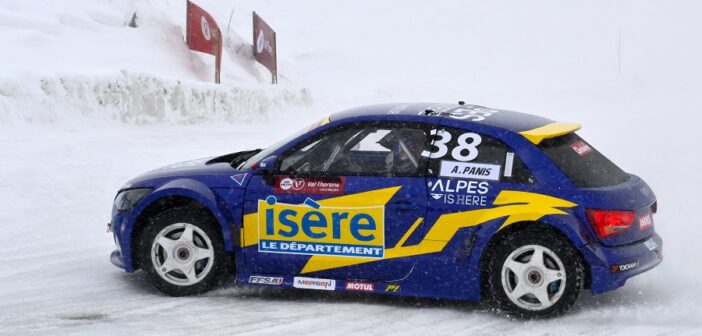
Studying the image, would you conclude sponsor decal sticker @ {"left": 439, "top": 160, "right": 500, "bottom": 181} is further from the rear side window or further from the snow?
the snow

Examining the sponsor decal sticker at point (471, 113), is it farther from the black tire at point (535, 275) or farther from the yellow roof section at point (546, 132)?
the black tire at point (535, 275)

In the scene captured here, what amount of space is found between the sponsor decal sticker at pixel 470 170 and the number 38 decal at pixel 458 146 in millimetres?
53

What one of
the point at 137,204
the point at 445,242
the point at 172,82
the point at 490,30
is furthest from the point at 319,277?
the point at 490,30

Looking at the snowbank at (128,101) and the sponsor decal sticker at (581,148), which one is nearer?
the sponsor decal sticker at (581,148)

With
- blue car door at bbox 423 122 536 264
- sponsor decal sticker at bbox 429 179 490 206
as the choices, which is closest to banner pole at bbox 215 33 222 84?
blue car door at bbox 423 122 536 264

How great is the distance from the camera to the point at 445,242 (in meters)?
6.15

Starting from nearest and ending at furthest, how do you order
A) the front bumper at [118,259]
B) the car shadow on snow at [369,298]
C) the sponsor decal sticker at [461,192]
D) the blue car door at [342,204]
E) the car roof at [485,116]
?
the sponsor decal sticker at [461,192], the blue car door at [342,204], the car roof at [485,116], the car shadow on snow at [369,298], the front bumper at [118,259]

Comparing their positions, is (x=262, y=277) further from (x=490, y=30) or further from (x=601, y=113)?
(x=490, y=30)

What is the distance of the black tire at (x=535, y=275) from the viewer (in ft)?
19.5

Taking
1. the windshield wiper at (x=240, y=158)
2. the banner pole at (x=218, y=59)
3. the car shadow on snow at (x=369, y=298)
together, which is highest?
the banner pole at (x=218, y=59)

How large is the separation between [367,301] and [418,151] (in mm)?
1117

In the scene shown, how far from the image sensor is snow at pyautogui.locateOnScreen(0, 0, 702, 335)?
625 cm

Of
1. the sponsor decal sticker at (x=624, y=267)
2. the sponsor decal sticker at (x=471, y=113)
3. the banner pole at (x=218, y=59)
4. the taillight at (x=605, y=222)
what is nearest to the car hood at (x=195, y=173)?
the sponsor decal sticker at (x=471, y=113)

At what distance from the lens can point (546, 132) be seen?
6.32 meters
